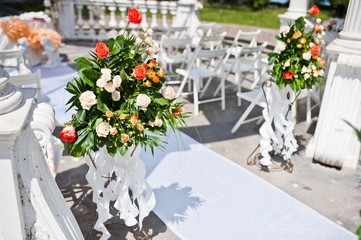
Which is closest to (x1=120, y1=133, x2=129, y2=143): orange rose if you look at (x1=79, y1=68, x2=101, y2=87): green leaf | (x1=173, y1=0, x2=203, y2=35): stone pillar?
(x1=79, y1=68, x2=101, y2=87): green leaf

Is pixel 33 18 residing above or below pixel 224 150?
above

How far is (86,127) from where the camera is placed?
2.03 meters

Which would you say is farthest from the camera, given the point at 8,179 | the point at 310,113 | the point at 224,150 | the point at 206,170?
the point at 310,113

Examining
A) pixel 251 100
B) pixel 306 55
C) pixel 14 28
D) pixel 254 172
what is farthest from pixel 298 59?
pixel 14 28

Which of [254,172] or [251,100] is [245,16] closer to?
[251,100]

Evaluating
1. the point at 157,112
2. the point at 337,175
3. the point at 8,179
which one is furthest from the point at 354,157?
the point at 8,179

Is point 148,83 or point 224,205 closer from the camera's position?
point 148,83

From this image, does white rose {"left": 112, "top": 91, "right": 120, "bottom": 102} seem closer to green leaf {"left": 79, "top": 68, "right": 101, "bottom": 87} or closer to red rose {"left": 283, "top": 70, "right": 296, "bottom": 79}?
green leaf {"left": 79, "top": 68, "right": 101, "bottom": 87}

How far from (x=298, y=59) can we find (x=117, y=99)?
192cm

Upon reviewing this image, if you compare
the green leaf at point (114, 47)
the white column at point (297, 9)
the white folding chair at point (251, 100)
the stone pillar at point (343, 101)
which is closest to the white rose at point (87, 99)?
the green leaf at point (114, 47)

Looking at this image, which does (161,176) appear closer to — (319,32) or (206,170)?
(206,170)

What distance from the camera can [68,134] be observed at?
1881 millimetres

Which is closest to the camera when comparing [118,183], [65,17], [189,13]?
[118,183]

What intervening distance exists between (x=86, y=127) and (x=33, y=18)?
5662mm
